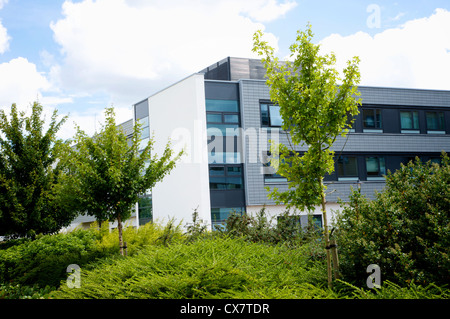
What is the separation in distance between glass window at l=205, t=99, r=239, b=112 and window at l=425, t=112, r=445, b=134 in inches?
524

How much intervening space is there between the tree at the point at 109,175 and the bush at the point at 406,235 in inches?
259

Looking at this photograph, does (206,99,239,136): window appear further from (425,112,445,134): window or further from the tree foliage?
the tree foliage

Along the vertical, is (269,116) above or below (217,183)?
above

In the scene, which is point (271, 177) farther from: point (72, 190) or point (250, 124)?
point (72, 190)

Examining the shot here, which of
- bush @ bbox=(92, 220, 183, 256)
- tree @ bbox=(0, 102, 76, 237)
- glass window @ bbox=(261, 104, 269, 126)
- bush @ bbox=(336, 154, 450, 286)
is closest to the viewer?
bush @ bbox=(336, 154, 450, 286)

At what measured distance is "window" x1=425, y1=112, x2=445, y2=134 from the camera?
97.8ft

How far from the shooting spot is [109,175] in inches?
471

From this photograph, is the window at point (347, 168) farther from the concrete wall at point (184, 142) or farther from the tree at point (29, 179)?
the tree at point (29, 179)

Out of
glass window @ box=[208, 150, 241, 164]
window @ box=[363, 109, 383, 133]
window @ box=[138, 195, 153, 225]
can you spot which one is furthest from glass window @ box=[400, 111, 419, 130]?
window @ box=[138, 195, 153, 225]

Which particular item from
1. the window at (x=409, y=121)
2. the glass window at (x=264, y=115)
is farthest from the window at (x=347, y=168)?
the glass window at (x=264, y=115)

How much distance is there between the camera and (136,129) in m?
13.3

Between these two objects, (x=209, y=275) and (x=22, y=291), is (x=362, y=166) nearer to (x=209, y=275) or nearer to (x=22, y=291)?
(x=22, y=291)

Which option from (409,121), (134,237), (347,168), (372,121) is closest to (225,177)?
(347,168)

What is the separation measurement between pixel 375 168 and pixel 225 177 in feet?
32.1
